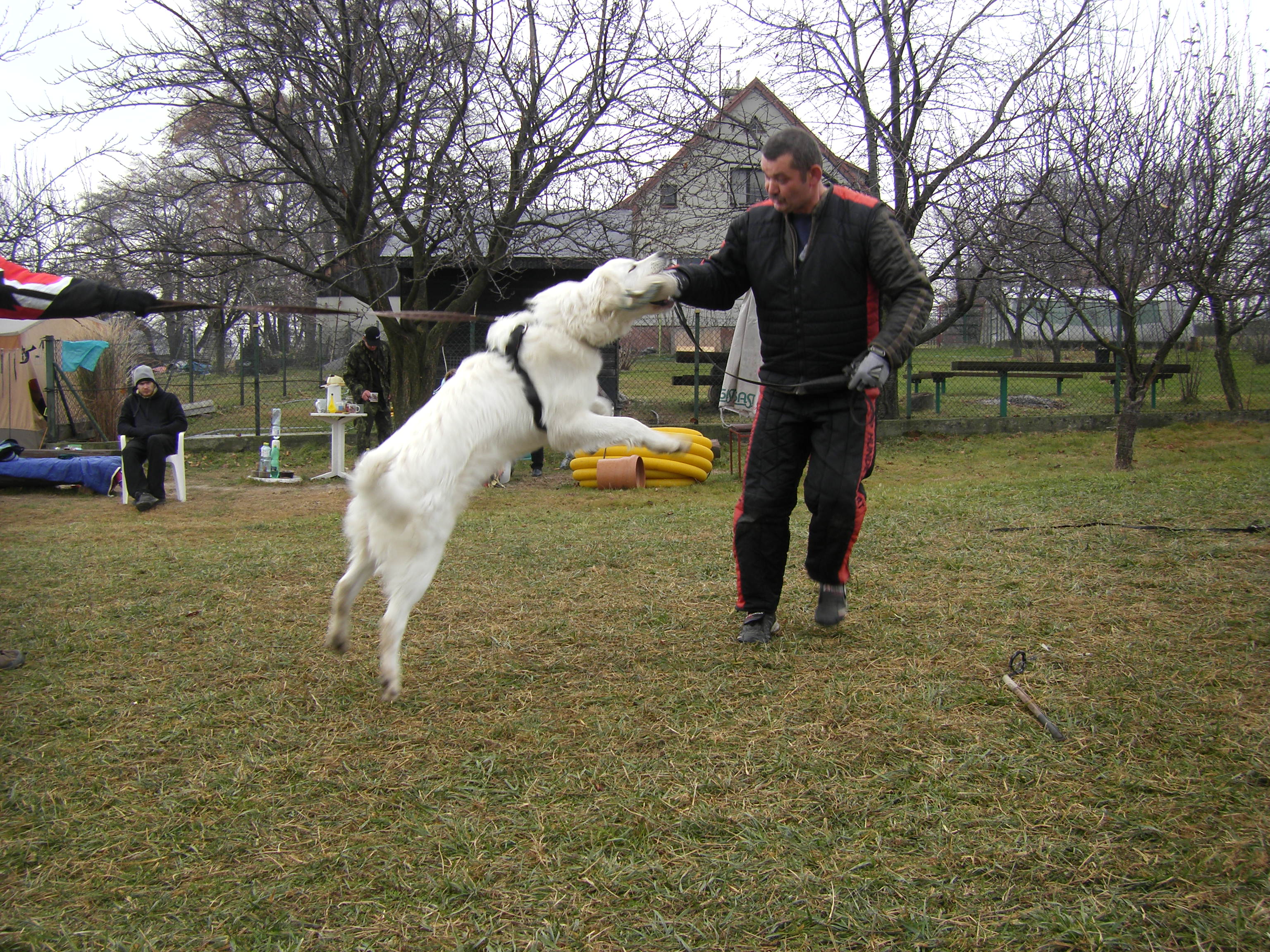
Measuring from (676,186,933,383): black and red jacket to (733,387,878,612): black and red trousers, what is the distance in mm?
159

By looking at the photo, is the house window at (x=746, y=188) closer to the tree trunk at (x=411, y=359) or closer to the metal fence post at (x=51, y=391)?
the tree trunk at (x=411, y=359)

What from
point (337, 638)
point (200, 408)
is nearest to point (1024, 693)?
point (337, 638)

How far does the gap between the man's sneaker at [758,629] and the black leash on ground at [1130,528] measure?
106 inches

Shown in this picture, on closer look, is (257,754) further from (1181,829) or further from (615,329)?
(1181,829)

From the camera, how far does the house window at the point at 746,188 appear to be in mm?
14672

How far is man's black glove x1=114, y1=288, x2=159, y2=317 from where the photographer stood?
386 centimetres

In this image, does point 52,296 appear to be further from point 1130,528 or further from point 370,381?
point 370,381

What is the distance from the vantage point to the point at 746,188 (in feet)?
49.4

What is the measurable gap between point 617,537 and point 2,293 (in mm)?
3944

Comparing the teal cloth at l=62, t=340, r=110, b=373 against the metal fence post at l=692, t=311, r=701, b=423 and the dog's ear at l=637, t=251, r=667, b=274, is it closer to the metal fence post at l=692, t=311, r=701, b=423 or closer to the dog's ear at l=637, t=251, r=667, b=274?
the metal fence post at l=692, t=311, r=701, b=423

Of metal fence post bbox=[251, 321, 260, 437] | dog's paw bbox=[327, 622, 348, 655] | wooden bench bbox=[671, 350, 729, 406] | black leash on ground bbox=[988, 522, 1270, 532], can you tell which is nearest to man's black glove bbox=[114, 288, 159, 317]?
dog's paw bbox=[327, 622, 348, 655]

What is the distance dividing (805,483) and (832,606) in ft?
2.06

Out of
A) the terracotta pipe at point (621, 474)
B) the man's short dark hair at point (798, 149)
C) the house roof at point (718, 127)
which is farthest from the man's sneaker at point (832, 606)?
the house roof at point (718, 127)

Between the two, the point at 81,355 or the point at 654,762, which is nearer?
the point at 654,762
